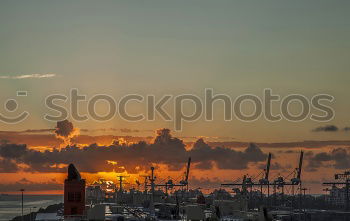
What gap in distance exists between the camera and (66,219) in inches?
3150

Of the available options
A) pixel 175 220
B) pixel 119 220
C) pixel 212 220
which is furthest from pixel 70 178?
pixel 175 220

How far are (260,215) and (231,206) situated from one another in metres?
82.9

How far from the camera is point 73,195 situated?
82812mm

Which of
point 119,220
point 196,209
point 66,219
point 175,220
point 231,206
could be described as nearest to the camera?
point 66,219

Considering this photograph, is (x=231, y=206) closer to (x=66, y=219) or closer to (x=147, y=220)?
(x=147, y=220)

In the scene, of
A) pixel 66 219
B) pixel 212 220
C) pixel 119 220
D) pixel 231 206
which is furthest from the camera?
pixel 231 206

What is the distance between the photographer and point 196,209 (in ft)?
346

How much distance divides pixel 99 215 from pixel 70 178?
584 centimetres

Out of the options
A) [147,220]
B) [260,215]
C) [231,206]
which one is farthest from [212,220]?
[231,206]

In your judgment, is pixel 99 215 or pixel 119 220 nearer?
pixel 99 215

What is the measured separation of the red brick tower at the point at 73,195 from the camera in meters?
82.1

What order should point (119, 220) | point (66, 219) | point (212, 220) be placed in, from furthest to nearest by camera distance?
1. point (212, 220)
2. point (119, 220)
3. point (66, 219)

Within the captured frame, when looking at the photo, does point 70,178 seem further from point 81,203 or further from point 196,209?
point 196,209

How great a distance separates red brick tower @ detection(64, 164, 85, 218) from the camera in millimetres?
82125
